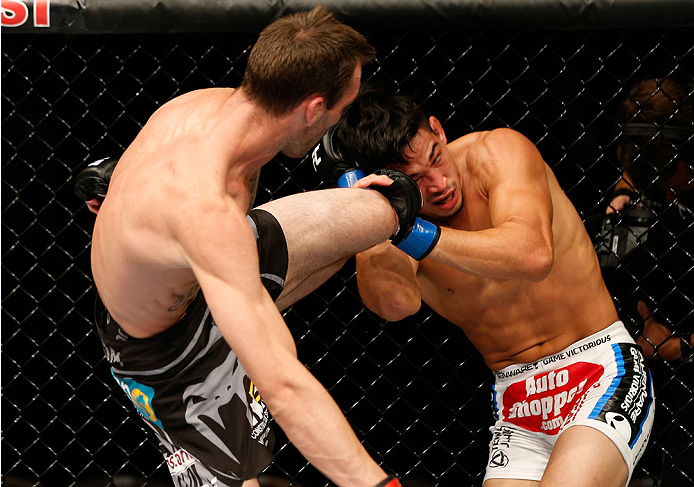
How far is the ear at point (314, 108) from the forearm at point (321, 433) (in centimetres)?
48

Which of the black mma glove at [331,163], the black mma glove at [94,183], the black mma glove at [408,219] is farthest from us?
the black mma glove at [331,163]

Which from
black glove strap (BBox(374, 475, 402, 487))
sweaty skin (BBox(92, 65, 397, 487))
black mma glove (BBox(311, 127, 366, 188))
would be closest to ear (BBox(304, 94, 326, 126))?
sweaty skin (BBox(92, 65, 397, 487))

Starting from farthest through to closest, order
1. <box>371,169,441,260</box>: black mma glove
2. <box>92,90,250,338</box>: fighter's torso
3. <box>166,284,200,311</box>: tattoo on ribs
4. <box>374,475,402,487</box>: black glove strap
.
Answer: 1. <box>371,169,441,260</box>: black mma glove
2. <box>166,284,200,311</box>: tattoo on ribs
3. <box>92,90,250,338</box>: fighter's torso
4. <box>374,475,402,487</box>: black glove strap

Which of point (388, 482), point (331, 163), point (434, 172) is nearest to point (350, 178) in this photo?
point (331, 163)

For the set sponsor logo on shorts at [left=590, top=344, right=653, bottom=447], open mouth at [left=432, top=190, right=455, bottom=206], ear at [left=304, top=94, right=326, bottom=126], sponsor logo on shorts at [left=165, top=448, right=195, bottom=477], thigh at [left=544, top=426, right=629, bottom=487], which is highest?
ear at [left=304, top=94, right=326, bottom=126]

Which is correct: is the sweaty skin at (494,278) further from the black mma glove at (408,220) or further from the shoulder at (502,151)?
the black mma glove at (408,220)

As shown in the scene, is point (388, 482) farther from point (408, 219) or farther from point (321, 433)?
point (408, 219)

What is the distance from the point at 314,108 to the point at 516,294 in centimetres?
83

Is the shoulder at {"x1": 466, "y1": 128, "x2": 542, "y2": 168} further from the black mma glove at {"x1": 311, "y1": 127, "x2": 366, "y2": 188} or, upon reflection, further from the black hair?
the black mma glove at {"x1": 311, "y1": 127, "x2": 366, "y2": 188}

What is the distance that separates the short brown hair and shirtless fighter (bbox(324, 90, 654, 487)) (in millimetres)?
470

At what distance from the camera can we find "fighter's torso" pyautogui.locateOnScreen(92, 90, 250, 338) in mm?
1285

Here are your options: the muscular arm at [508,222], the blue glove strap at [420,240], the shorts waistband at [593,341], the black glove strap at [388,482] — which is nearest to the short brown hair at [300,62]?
the blue glove strap at [420,240]

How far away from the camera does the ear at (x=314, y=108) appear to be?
1.38 meters

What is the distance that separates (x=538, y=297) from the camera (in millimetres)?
1929
